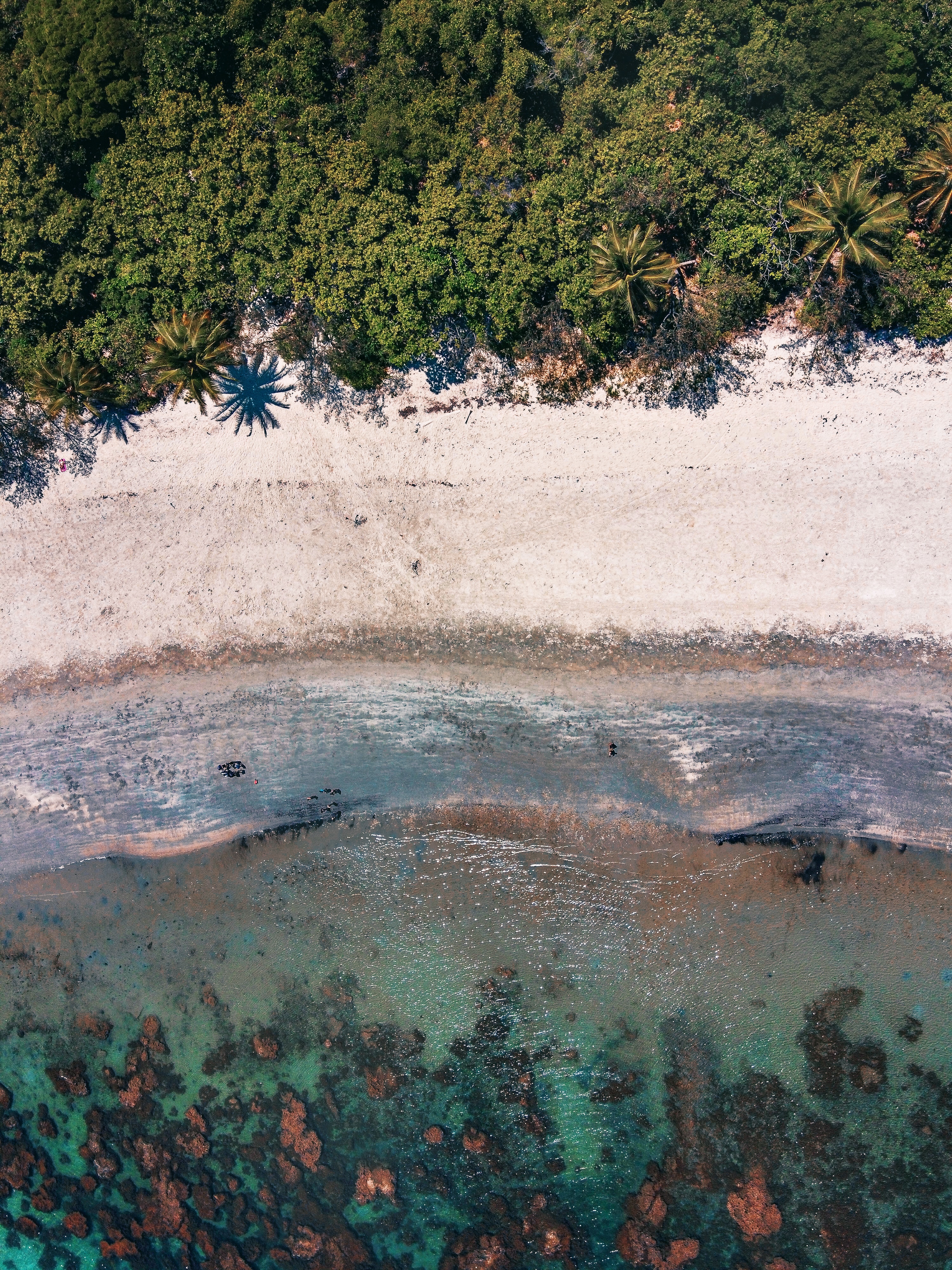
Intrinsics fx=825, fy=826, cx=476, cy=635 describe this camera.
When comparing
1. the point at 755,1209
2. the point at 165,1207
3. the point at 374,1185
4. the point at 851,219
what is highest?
the point at 851,219

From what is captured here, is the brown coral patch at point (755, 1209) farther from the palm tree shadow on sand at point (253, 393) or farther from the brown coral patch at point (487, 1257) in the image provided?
the palm tree shadow on sand at point (253, 393)

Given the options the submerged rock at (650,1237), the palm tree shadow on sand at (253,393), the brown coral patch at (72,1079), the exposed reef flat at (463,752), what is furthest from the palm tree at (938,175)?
the brown coral patch at (72,1079)

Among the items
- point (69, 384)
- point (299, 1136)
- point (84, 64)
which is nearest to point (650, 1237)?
point (299, 1136)

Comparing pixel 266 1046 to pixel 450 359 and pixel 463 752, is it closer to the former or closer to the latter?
pixel 463 752

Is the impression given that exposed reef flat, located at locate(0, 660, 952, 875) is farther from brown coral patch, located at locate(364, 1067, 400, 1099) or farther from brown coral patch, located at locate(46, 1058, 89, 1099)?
brown coral patch, located at locate(364, 1067, 400, 1099)

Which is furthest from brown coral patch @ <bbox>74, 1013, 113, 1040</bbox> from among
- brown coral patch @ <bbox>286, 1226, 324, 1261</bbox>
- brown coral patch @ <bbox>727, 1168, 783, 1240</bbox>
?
brown coral patch @ <bbox>727, 1168, 783, 1240</bbox>
